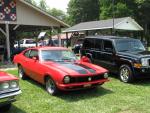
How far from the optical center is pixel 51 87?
889 cm

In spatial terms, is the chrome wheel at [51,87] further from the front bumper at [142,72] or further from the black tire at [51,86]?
the front bumper at [142,72]

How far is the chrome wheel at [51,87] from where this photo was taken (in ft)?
28.4

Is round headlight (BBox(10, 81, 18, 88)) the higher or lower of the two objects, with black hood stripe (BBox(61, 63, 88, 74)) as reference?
lower

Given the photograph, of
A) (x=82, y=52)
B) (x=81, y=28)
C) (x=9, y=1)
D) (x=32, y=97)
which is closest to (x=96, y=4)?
(x=81, y=28)

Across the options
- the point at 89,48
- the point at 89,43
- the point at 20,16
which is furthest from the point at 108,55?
the point at 20,16

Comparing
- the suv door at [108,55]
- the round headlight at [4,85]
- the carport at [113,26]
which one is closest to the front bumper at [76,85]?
the round headlight at [4,85]

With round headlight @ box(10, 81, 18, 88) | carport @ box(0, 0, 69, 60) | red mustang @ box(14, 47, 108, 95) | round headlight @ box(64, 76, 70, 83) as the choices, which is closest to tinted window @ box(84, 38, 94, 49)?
red mustang @ box(14, 47, 108, 95)

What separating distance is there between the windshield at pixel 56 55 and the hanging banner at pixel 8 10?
981cm

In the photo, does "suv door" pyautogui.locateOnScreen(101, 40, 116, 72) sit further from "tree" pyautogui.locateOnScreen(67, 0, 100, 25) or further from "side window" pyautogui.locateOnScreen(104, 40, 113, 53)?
"tree" pyautogui.locateOnScreen(67, 0, 100, 25)

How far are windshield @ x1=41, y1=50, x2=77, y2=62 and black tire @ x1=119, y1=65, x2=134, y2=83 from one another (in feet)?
7.12

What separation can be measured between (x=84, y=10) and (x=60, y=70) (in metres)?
71.7

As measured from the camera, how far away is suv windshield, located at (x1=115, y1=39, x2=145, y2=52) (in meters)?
11.7

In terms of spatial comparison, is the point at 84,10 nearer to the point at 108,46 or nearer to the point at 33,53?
the point at 108,46

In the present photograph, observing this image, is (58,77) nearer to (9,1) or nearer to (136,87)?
(136,87)
